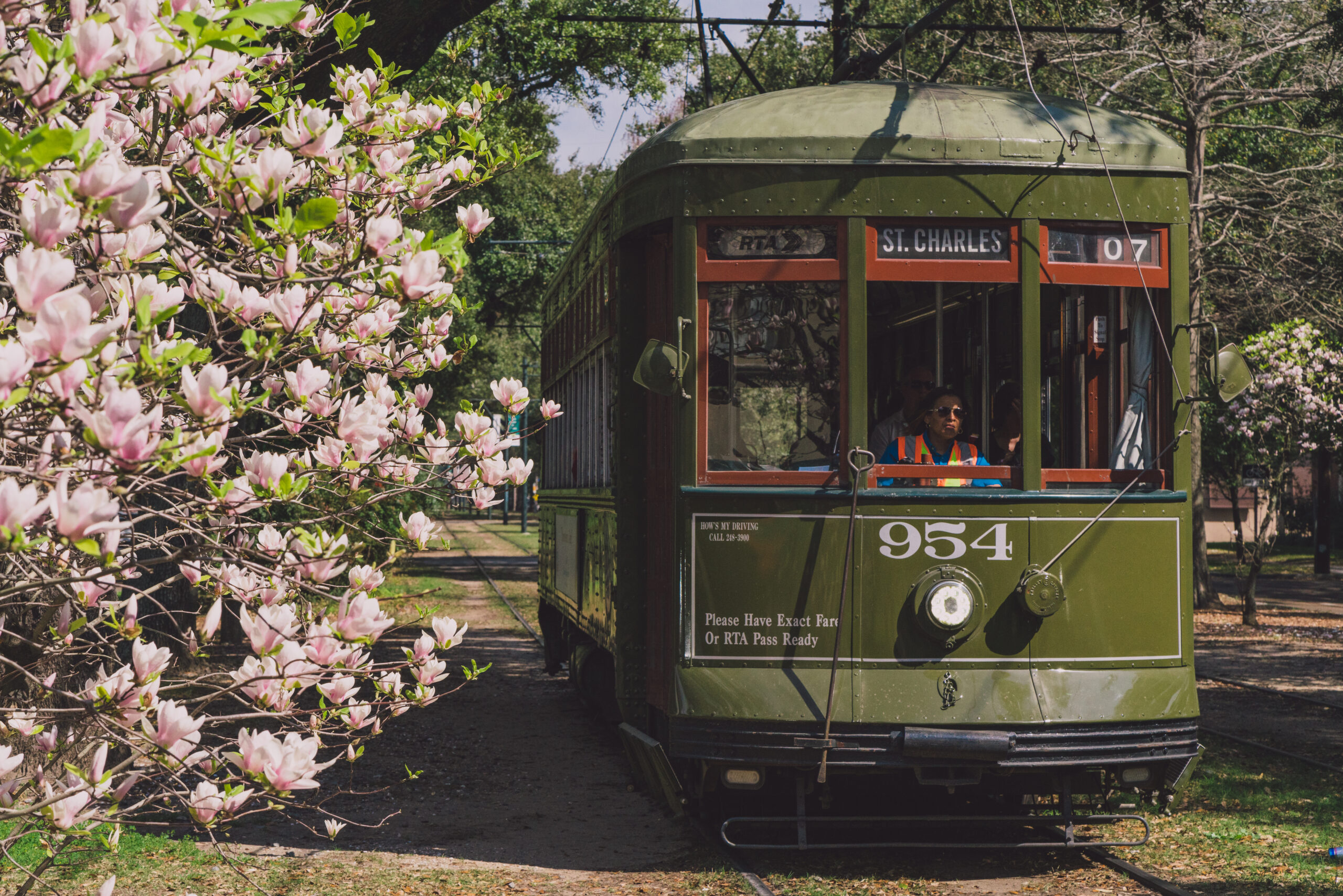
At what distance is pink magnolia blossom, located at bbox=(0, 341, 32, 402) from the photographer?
225cm

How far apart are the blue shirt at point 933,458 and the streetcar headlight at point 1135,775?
1373 millimetres

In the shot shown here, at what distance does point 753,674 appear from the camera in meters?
6.18

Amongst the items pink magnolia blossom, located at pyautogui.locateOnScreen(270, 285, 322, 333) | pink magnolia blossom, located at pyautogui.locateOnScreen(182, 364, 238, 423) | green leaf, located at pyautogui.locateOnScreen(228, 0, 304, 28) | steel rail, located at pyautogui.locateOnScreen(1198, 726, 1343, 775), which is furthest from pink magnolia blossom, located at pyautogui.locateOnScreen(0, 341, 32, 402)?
steel rail, located at pyautogui.locateOnScreen(1198, 726, 1343, 775)

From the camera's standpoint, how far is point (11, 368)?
226 centimetres

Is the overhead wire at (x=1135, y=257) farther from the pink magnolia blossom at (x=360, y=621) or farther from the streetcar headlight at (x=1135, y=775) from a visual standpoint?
the pink magnolia blossom at (x=360, y=621)

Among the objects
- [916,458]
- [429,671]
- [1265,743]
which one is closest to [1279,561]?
[1265,743]

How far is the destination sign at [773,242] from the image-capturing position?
6320mm

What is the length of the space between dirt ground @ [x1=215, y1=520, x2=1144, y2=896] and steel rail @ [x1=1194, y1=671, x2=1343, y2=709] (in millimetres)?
5189

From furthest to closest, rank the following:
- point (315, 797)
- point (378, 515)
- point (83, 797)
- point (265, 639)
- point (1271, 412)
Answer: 1. point (1271, 412)
2. point (378, 515)
3. point (315, 797)
4. point (265, 639)
5. point (83, 797)

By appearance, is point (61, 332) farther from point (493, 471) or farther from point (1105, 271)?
point (1105, 271)

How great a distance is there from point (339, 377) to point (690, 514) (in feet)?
8.06

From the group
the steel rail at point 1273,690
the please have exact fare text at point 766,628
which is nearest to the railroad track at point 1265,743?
the steel rail at point 1273,690

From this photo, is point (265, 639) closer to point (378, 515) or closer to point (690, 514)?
point (690, 514)

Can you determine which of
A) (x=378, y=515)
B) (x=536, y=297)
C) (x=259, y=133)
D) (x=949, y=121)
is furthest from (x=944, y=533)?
(x=536, y=297)
